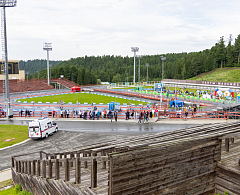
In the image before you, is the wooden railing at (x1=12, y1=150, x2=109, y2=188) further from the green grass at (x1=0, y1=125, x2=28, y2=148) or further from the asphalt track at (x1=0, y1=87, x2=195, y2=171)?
the green grass at (x1=0, y1=125, x2=28, y2=148)

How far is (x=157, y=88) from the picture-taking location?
49031mm

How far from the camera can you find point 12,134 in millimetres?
21328

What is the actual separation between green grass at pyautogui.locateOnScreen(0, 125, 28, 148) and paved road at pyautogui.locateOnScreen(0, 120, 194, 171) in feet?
3.63

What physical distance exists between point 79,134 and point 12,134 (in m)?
6.23

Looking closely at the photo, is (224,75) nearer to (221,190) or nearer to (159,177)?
(221,190)

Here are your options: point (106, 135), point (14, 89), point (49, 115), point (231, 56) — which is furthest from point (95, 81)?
point (106, 135)

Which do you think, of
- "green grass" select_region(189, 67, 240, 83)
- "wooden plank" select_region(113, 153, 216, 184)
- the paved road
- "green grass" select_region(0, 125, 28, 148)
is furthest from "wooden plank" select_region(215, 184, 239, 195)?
"green grass" select_region(189, 67, 240, 83)

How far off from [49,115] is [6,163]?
1595 centimetres

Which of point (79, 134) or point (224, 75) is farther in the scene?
point (224, 75)

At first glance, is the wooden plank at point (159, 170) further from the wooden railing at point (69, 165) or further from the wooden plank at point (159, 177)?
the wooden railing at point (69, 165)

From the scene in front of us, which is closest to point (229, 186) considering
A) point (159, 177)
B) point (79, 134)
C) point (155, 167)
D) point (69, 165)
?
point (159, 177)

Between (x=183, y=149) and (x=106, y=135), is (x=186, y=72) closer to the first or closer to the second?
(x=106, y=135)

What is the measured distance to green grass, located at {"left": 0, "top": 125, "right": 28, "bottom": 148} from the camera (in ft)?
62.4

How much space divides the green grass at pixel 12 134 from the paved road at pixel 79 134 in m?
1.11
